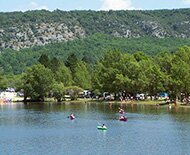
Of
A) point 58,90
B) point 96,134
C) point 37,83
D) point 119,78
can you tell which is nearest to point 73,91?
point 58,90

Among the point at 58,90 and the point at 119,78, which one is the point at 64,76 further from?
the point at 119,78

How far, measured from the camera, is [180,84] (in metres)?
132

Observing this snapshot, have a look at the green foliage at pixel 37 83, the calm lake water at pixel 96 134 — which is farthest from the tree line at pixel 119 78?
the calm lake water at pixel 96 134

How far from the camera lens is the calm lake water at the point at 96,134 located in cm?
6669

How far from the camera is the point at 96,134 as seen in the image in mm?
82188

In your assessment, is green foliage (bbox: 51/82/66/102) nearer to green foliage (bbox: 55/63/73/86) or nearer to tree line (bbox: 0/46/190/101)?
tree line (bbox: 0/46/190/101)

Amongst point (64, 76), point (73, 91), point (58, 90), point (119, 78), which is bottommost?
point (73, 91)

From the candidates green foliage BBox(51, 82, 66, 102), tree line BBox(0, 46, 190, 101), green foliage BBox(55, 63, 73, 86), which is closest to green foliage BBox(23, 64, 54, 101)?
tree line BBox(0, 46, 190, 101)

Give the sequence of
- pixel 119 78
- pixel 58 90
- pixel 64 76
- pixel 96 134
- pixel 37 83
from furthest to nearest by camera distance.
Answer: pixel 64 76, pixel 58 90, pixel 37 83, pixel 119 78, pixel 96 134

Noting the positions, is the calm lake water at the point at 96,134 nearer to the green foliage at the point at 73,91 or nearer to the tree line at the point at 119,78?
the tree line at the point at 119,78

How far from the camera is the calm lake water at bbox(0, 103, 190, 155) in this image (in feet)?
219

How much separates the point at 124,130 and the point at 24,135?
1548 cm

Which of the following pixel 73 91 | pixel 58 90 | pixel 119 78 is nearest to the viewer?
pixel 119 78

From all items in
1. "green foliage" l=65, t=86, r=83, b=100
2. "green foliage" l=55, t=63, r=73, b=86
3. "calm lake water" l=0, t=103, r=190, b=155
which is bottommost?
"calm lake water" l=0, t=103, r=190, b=155
